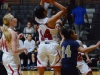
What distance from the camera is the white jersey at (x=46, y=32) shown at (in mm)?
7828

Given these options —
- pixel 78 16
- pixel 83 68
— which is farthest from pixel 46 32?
pixel 78 16

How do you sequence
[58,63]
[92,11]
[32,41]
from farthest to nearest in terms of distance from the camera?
[92,11] → [32,41] → [58,63]

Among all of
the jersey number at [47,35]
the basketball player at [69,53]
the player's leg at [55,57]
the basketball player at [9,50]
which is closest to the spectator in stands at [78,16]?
the jersey number at [47,35]

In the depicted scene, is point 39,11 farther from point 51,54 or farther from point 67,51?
point 67,51

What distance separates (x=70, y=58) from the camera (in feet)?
24.1

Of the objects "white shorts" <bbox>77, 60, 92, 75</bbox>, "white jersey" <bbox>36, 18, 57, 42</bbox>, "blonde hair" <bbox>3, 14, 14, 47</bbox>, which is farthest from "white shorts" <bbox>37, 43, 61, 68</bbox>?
"white shorts" <bbox>77, 60, 92, 75</bbox>

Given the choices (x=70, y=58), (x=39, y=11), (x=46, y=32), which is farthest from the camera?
(x=46, y=32)

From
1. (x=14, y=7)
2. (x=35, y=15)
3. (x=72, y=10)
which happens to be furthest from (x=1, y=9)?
(x=35, y=15)

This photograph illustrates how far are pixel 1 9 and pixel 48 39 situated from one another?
12.6 metres

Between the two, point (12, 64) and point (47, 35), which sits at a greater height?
point (47, 35)

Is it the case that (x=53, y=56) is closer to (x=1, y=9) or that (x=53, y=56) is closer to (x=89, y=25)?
(x=89, y=25)

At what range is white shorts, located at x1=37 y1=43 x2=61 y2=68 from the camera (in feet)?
25.6

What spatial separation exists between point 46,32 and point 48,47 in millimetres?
302

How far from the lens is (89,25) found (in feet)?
57.5
